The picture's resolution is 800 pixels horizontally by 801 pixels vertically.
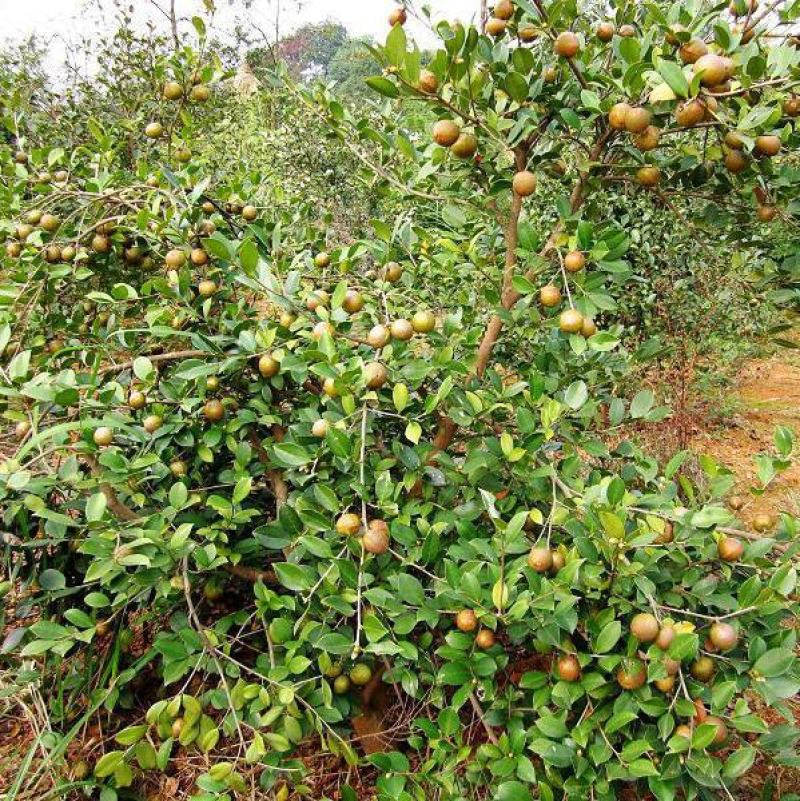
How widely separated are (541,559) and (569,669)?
230mm

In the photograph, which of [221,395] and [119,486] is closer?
[119,486]

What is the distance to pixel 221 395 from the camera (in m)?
1.58

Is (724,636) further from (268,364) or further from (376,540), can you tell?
(268,364)

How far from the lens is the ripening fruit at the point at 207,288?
1562 mm

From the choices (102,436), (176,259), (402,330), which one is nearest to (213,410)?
(102,436)

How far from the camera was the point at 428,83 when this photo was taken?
118cm

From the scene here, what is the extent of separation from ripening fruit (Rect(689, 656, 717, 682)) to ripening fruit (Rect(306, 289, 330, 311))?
3.39ft

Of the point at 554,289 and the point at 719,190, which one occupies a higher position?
the point at 719,190

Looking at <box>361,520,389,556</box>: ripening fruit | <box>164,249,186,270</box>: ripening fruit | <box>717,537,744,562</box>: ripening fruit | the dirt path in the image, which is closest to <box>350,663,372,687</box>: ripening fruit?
<box>361,520,389,556</box>: ripening fruit

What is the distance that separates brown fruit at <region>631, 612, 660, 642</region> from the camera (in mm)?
1082

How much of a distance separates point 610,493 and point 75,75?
680cm

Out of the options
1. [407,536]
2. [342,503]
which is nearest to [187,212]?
[342,503]

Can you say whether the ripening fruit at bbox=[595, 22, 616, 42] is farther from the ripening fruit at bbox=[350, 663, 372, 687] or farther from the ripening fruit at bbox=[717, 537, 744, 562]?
the ripening fruit at bbox=[350, 663, 372, 687]

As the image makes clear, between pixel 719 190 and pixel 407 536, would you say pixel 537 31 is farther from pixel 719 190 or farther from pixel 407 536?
pixel 407 536
